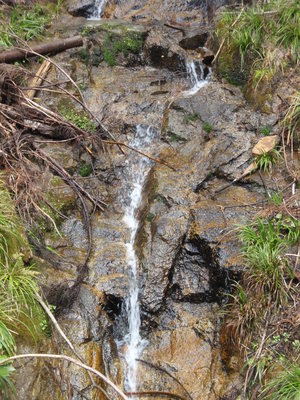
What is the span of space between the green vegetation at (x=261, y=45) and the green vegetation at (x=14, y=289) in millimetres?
4373

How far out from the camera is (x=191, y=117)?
20.8 ft

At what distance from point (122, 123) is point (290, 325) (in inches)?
163

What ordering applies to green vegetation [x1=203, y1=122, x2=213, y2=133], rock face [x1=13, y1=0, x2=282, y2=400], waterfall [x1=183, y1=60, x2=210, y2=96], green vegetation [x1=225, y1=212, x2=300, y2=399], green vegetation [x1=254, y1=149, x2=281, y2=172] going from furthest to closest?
waterfall [x1=183, y1=60, x2=210, y2=96] < green vegetation [x1=203, y1=122, x2=213, y2=133] < green vegetation [x1=254, y1=149, x2=281, y2=172] < rock face [x1=13, y1=0, x2=282, y2=400] < green vegetation [x1=225, y1=212, x2=300, y2=399]

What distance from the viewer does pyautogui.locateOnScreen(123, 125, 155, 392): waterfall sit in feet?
14.5

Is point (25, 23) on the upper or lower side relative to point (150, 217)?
upper

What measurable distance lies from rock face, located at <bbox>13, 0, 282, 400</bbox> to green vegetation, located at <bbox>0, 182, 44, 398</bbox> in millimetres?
298

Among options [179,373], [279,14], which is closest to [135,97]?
[279,14]

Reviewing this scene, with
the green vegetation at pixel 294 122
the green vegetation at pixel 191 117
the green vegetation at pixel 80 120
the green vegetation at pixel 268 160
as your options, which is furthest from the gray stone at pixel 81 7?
the green vegetation at pixel 268 160

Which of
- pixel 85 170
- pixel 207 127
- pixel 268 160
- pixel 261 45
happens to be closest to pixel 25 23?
pixel 85 170

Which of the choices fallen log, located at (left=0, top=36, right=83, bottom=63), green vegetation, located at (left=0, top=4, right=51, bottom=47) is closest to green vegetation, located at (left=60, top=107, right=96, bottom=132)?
fallen log, located at (left=0, top=36, right=83, bottom=63)

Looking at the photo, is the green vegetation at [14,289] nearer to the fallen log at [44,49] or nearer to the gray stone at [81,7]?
the fallen log at [44,49]

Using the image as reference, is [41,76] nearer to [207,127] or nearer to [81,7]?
[207,127]

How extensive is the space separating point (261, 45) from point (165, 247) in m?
3.91

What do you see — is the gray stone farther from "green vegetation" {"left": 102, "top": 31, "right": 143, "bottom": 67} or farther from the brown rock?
the brown rock
